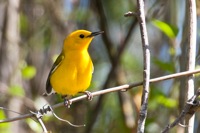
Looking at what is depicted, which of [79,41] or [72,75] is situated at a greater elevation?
[79,41]

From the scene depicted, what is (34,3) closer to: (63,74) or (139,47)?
(139,47)

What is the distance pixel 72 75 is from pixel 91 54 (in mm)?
2510

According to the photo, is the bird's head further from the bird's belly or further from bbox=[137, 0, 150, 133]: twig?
bbox=[137, 0, 150, 133]: twig

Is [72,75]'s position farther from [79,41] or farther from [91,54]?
[91,54]

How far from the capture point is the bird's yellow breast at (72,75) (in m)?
3.86

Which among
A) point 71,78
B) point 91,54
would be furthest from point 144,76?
point 91,54

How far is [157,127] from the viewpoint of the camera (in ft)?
18.3

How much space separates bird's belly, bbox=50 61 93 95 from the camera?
385cm

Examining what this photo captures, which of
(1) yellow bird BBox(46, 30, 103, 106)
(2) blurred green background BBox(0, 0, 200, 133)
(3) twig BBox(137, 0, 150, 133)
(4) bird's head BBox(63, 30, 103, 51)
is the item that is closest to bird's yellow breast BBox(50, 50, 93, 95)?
(1) yellow bird BBox(46, 30, 103, 106)

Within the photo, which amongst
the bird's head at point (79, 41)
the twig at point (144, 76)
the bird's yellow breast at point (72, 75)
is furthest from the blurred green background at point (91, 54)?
the twig at point (144, 76)

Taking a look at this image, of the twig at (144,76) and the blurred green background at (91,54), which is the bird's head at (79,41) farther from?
the twig at (144,76)

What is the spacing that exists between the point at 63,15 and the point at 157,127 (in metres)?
1.83

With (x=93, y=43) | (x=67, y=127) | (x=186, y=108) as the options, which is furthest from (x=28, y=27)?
(x=186, y=108)

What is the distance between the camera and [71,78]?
3.87m
